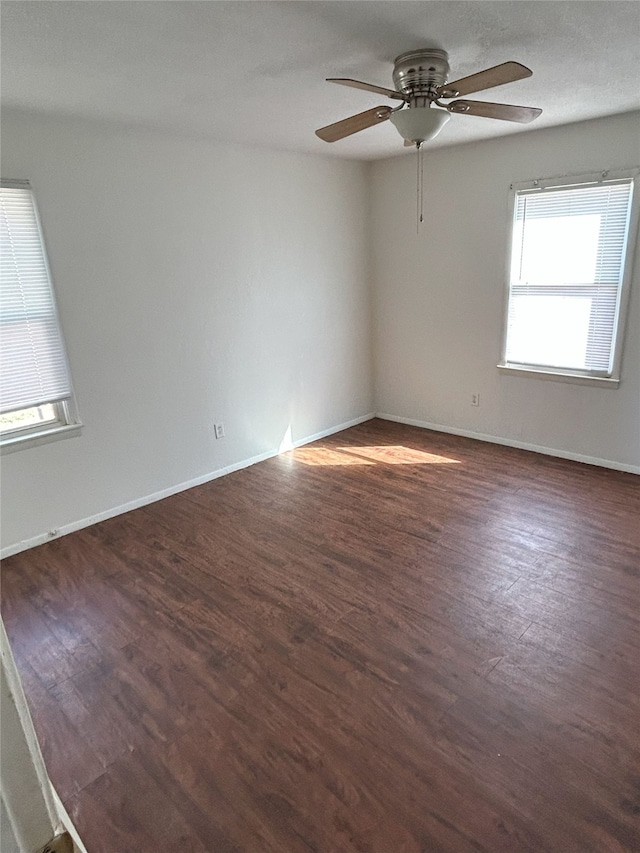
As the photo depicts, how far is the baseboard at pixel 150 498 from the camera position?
10.2 feet

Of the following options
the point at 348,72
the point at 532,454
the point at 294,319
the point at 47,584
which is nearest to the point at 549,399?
the point at 532,454

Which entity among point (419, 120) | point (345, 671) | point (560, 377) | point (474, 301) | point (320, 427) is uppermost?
point (419, 120)

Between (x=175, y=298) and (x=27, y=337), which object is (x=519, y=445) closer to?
(x=175, y=298)

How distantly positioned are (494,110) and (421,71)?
1.16 ft

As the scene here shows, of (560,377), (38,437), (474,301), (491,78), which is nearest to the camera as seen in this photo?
(491,78)

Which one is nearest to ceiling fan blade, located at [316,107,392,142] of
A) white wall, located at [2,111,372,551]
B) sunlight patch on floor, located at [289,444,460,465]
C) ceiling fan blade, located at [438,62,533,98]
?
ceiling fan blade, located at [438,62,533,98]

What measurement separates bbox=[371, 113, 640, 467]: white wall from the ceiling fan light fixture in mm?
1280

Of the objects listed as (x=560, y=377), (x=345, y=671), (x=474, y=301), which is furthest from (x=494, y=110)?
(x=345, y=671)

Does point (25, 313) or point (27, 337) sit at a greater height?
point (25, 313)

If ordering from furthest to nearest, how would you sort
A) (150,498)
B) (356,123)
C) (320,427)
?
(320,427) → (150,498) → (356,123)

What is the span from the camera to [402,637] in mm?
2248

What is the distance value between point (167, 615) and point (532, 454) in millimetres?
3137

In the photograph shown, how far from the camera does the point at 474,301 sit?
4312 millimetres

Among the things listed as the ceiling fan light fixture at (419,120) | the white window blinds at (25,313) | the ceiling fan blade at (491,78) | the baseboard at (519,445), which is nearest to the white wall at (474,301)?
the baseboard at (519,445)
